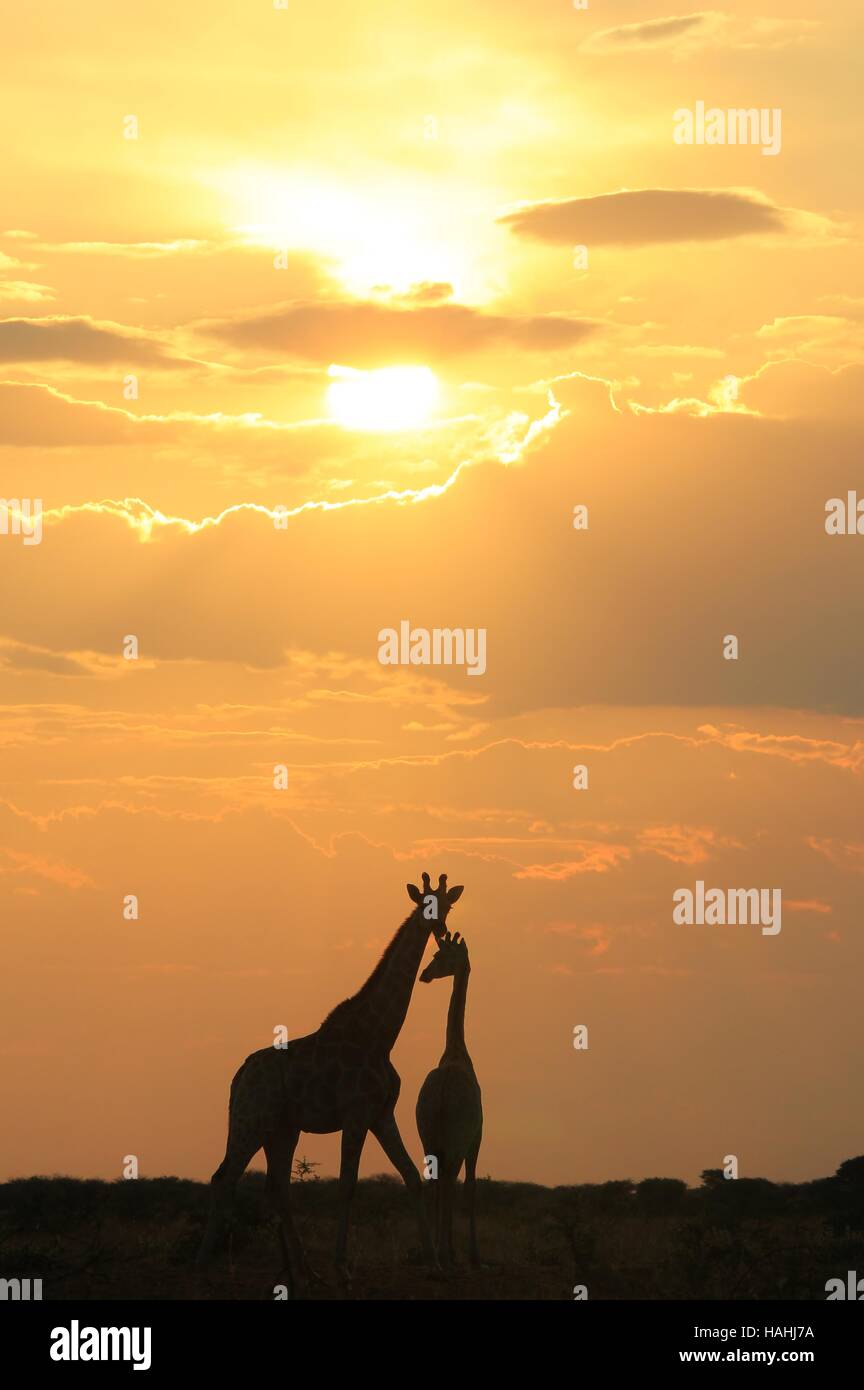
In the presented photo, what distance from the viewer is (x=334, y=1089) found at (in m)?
27.8

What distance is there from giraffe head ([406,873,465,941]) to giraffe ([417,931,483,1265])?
18.1 inches

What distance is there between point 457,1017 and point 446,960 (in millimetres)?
1198

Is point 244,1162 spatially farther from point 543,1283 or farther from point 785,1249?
point 785,1249

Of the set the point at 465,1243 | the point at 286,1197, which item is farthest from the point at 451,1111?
the point at 465,1243

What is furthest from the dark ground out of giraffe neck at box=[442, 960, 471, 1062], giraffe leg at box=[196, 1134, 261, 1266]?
Answer: giraffe neck at box=[442, 960, 471, 1062]

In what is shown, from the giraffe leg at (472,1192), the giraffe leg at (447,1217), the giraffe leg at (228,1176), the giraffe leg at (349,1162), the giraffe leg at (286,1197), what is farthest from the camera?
the giraffe leg at (472,1192)

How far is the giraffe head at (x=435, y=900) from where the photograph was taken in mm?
28781

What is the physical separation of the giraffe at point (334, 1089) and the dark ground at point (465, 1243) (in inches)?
50.2

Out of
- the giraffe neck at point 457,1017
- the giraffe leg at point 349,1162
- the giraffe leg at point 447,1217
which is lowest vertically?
the giraffe leg at point 447,1217

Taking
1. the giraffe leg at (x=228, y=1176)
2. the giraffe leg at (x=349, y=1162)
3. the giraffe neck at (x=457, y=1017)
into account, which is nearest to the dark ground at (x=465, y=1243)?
the giraffe leg at (x=228, y=1176)

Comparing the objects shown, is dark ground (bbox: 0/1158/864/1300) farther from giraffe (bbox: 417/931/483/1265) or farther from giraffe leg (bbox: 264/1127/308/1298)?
giraffe (bbox: 417/931/483/1265)

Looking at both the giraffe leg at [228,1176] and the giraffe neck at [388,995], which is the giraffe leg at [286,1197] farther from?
the giraffe neck at [388,995]
